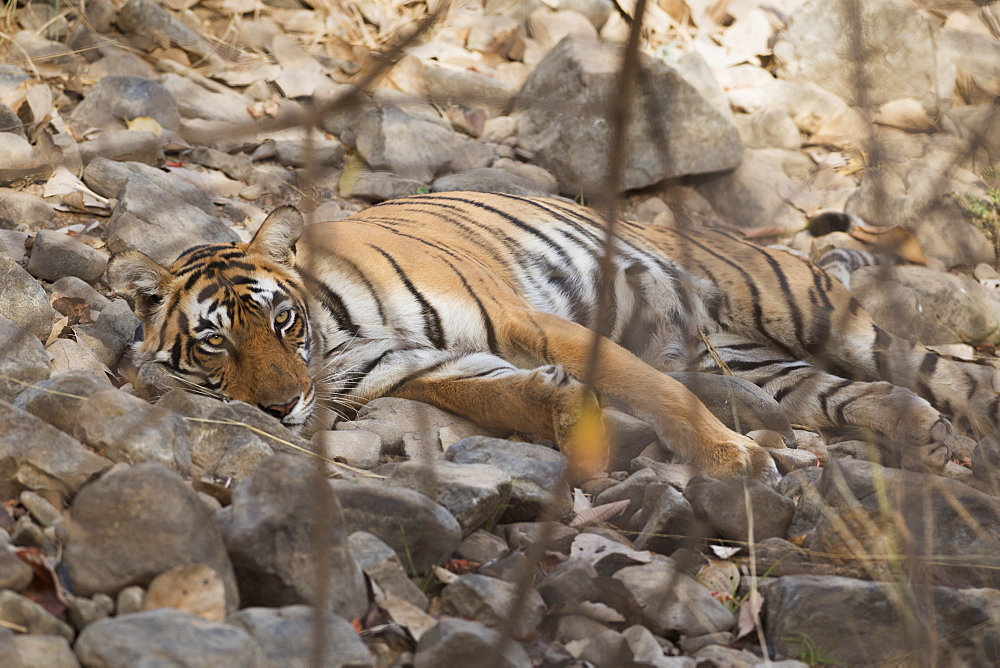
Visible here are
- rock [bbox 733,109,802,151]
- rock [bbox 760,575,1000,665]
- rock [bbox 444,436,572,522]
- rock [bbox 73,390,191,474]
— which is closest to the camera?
rock [bbox 760,575,1000,665]

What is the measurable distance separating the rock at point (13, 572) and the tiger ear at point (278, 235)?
1810 millimetres

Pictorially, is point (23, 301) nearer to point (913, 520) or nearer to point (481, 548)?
point (481, 548)

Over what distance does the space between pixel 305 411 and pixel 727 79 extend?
535 cm

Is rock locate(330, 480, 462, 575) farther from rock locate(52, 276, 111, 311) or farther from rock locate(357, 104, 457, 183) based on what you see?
rock locate(357, 104, 457, 183)

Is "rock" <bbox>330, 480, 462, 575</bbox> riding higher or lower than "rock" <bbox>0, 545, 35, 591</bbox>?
lower

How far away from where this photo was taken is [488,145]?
224 inches

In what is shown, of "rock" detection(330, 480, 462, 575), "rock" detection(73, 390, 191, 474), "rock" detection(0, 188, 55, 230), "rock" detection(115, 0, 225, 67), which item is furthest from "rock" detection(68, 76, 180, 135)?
"rock" detection(330, 480, 462, 575)

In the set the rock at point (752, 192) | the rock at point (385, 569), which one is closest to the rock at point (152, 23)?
the rock at point (752, 192)

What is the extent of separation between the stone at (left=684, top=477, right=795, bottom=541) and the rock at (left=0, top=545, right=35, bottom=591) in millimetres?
1308

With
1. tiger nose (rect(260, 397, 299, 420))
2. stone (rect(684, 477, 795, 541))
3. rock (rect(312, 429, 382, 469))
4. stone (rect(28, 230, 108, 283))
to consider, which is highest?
stone (rect(684, 477, 795, 541))

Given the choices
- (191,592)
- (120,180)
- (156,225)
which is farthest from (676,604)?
(120,180)

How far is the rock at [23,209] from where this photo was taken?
3775 millimetres

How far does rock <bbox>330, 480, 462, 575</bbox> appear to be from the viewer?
1.73 m

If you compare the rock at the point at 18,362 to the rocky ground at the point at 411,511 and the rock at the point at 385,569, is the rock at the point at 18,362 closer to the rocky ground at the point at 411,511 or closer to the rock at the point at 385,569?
the rocky ground at the point at 411,511
